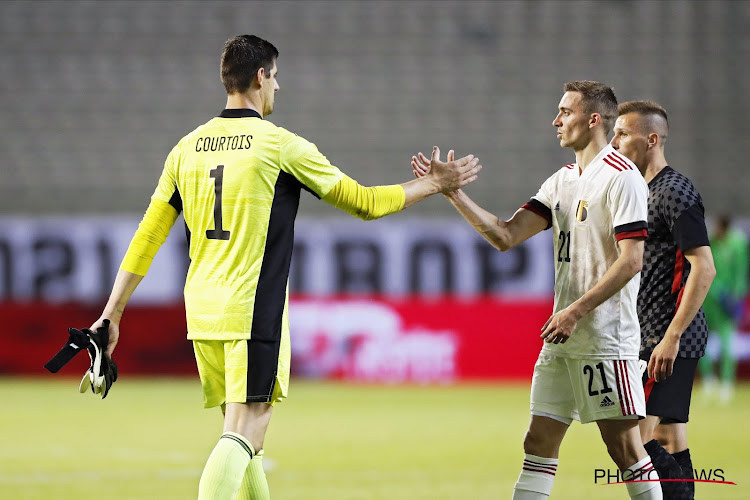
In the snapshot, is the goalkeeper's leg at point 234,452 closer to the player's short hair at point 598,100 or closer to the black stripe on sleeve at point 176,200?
the black stripe on sleeve at point 176,200

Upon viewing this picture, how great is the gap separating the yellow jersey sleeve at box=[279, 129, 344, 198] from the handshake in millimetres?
1025

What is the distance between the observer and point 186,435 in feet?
32.7

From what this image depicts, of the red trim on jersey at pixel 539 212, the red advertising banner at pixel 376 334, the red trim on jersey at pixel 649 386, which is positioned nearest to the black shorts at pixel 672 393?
the red trim on jersey at pixel 649 386

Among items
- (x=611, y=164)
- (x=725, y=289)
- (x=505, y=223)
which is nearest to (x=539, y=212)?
(x=505, y=223)

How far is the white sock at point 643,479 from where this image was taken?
486 centimetres

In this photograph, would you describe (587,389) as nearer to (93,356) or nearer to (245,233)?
(245,233)

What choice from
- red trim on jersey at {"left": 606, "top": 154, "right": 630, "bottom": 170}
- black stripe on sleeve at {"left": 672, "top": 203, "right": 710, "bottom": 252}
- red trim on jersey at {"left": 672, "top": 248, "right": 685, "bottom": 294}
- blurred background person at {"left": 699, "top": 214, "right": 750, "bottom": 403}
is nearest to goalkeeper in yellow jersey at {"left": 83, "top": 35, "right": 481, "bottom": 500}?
red trim on jersey at {"left": 606, "top": 154, "right": 630, "bottom": 170}

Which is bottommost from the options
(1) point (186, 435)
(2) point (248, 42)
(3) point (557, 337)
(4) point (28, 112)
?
(1) point (186, 435)

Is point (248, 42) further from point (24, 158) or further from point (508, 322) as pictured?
point (24, 158)

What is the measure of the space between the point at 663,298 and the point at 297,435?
206 inches

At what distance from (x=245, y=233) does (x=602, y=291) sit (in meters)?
1.52

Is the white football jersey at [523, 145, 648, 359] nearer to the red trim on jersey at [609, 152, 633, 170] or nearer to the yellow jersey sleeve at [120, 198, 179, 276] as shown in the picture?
the red trim on jersey at [609, 152, 633, 170]

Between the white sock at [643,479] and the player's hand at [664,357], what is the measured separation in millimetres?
385

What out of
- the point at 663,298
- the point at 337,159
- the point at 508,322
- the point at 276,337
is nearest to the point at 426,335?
the point at 508,322
